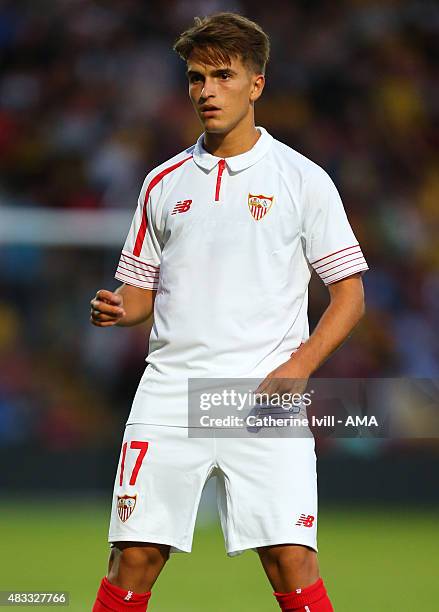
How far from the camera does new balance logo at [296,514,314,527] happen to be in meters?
3.62

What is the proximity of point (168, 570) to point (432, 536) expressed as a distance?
1970 millimetres

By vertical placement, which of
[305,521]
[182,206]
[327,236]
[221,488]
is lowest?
[305,521]

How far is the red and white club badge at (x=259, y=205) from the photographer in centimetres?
373

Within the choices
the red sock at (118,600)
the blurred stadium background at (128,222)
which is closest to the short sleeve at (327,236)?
the red sock at (118,600)

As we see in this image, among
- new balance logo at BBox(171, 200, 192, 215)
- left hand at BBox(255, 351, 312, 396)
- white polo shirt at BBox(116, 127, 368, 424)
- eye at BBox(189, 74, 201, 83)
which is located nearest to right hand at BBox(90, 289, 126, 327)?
white polo shirt at BBox(116, 127, 368, 424)

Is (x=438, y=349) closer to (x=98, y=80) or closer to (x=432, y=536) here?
(x=432, y=536)

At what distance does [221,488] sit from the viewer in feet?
12.2

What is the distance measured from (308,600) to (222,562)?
3.45 m

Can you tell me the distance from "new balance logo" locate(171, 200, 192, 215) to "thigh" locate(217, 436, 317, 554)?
71 cm

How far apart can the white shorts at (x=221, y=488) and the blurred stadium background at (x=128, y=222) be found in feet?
Result: 9.06

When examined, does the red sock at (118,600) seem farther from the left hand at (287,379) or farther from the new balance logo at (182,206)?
the new balance logo at (182,206)

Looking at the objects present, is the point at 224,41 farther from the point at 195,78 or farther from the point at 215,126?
the point at 215,126

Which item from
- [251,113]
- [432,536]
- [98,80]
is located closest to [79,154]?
[98,80]

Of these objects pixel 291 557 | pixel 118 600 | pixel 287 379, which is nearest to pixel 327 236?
pixel 287 379
